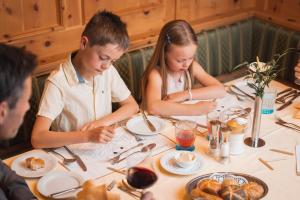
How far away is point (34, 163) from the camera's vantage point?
192 cm

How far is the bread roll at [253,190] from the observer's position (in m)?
1.72

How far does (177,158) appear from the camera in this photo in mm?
1965

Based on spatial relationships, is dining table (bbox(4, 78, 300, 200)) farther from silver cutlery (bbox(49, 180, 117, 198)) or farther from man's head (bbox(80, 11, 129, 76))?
man's head (bbox(80, 11, 129, 76))

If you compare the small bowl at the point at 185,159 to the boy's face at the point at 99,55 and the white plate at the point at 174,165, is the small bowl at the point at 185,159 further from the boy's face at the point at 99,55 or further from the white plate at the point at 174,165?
the boy's face at the point at 99,55

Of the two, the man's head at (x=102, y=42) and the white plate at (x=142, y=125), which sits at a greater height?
the man's head at (x=102, y=42)

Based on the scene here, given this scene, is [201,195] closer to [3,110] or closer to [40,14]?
[3,110]

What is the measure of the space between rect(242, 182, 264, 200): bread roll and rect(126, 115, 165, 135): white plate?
0.58 m

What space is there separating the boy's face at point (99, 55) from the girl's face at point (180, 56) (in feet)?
1.34

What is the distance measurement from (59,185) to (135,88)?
4.52ft

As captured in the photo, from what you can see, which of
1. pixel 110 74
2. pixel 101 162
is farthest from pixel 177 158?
pixel 110 74

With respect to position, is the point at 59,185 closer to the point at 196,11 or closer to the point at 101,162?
the point at 101,162

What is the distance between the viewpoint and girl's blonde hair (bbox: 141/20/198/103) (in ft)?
8.36

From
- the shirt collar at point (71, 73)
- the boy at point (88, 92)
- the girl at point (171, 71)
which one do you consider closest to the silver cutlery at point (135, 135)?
Answer: the boy at point (88, 92)

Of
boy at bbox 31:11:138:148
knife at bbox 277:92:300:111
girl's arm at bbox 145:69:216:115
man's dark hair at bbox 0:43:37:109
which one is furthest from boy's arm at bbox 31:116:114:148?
knife at bbox 277:92:300:111
